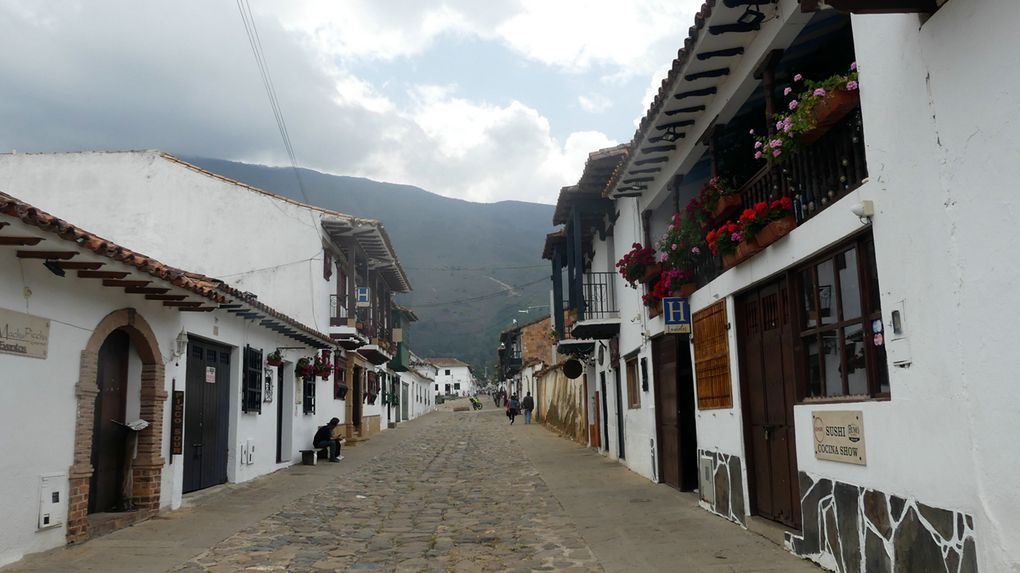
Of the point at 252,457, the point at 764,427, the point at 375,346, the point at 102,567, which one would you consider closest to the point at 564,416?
the point at 375,346

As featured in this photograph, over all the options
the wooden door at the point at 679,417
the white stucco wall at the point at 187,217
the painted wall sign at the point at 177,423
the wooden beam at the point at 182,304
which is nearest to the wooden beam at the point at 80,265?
the wooden beam at the point at 182,304

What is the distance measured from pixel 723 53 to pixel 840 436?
386 cm

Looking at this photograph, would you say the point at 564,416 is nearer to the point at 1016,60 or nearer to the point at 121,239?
the point at 121,239

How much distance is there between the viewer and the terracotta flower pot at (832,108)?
5.74 meters

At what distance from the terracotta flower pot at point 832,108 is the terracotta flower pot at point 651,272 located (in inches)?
190

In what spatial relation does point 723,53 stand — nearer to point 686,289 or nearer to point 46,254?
point 686,289

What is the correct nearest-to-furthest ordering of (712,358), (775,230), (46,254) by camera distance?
(46,254), (775,230), (712,358)

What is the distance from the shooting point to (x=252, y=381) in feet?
46.2

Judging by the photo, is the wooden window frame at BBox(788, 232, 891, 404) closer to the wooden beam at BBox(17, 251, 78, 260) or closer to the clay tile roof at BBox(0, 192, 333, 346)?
the clay tile roof at BBox(0, 192, 333, 346)

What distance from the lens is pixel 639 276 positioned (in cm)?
1142

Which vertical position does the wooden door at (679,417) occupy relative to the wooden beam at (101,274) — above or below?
below

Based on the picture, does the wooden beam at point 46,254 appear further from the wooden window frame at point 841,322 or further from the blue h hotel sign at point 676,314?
the blue h hotel sign at point 676,314

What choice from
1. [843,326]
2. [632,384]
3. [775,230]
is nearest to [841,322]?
[843,326]

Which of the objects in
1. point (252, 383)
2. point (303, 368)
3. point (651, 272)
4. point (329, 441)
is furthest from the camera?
point (329, 441)
